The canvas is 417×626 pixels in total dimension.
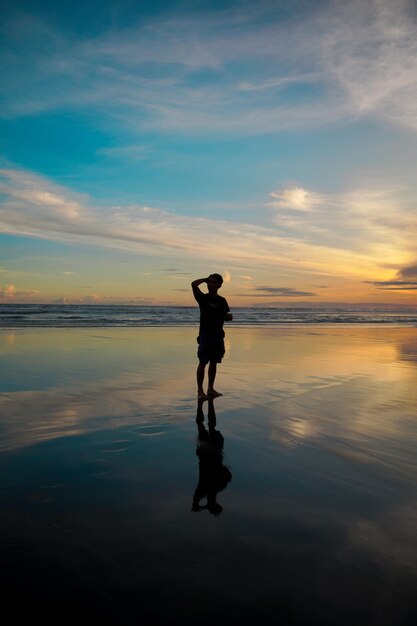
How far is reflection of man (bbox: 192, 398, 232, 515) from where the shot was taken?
3453 mm

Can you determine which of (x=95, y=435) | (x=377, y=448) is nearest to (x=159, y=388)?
(x=95, y=435)

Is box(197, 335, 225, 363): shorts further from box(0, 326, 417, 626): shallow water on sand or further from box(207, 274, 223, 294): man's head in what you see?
box(207, 274, 223, 294): man's head

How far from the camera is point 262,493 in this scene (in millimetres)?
3637

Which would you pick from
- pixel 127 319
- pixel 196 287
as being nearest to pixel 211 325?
pixel 196 287

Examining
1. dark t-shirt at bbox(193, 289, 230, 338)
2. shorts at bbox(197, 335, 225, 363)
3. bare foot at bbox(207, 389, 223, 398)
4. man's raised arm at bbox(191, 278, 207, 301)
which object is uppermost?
man's raised arm at bbox(191, 278, 207, 301)

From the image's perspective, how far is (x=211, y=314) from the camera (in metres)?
7.85

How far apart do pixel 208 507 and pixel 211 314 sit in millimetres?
4723

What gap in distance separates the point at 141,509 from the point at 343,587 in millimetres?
1510

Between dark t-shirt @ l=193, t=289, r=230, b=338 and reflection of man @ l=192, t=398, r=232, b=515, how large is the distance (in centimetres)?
215

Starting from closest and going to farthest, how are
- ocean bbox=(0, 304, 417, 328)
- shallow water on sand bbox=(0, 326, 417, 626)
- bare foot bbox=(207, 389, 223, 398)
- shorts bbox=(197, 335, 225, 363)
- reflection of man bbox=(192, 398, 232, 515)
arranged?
shallow water on sand bbox=(0, 326, 417, 626) < reflection of man bbox=(192, 398, 232, 515) < bare foot bbox=(207, 389, 223, 398) < shorts bbox=(197, 335, 225, 363) < ocean bbox=(0, 304, 417, 328)

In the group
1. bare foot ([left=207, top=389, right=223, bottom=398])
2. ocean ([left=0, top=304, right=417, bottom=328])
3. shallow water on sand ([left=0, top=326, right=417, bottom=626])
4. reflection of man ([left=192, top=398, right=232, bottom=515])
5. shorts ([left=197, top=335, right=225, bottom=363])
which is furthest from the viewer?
ocean ([left=0, top=304, right=417, bottom=328])

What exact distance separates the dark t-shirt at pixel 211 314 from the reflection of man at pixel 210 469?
7.06 ft

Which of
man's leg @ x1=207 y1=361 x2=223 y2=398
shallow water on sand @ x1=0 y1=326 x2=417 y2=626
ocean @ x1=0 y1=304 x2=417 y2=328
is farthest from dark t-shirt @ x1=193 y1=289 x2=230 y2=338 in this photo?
ocean @ x1=0 y1=304 x2=417 y2=328

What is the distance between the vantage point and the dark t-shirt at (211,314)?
7812 mm
